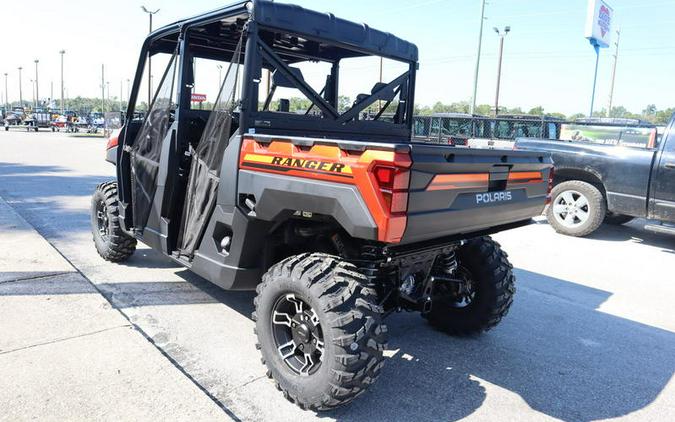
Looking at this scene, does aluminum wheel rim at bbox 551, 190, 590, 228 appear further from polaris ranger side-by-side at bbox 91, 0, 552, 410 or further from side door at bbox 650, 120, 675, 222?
polaris ranger side-by-side at bbox 91, 0, 552, 410

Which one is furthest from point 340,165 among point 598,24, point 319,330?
point 598,24

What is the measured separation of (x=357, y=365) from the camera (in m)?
2.69

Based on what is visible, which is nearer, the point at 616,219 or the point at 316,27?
the point at 316,27

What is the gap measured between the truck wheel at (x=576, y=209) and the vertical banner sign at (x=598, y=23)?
26.2 meters

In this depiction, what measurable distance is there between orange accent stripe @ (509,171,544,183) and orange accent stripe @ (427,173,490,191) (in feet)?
1.06

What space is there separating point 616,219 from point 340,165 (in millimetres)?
8194

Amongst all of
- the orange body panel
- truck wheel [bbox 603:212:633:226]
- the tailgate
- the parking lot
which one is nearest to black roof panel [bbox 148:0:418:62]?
the orange body panel

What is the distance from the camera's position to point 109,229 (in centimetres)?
527

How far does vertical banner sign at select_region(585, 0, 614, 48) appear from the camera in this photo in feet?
98.2

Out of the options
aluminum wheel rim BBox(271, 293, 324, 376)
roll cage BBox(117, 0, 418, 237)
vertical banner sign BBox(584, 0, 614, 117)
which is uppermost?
vertical banner sign BBox(584, 0, 614, 117)

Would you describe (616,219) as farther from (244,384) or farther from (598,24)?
(598,24)

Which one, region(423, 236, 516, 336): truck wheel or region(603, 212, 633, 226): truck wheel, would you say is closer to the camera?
region(423, 236, 516, 336): truck wheel

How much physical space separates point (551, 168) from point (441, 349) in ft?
5.15

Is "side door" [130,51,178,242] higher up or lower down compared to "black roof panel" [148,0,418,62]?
lower down
